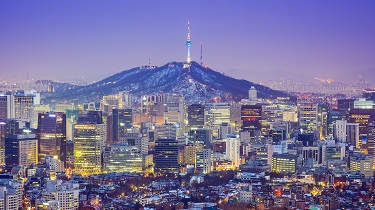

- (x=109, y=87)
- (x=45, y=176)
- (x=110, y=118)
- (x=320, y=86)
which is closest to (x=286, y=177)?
(x=45, y=176)

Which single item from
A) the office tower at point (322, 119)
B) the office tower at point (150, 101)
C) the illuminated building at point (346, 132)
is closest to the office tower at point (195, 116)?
the office tower at point (150, 101)

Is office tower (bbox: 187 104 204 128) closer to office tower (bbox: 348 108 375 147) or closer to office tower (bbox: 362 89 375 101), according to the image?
office tower (bbox: 348 108 375 147)

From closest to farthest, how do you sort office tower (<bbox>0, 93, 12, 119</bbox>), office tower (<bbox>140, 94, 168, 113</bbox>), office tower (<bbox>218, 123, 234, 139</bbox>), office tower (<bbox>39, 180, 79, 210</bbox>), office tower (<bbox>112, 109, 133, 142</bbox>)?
office tower (<bbox>39, 180, 79, 210</bbox>) < office tower (<bbox>112, 109, 133, 142</bbox>) < office tower (<bbox>218, 123, 234, 139</bbox>) < office tower (<bbox>0, 93, 12, 119</bbox>) < office tower (<bbox>140, 94, 168, 113</bbox>)

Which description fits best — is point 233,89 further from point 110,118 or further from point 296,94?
point 110,118

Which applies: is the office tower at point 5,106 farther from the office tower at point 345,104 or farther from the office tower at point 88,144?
the office tower at point 345,104

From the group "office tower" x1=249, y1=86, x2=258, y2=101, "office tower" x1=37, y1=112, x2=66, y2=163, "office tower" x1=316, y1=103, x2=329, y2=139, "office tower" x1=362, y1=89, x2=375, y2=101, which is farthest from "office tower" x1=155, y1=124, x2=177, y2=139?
"office tower" x1=249, y1=86, x2=258, y2=101

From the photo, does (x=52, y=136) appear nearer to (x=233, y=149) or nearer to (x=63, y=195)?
(x=233, y=149)
